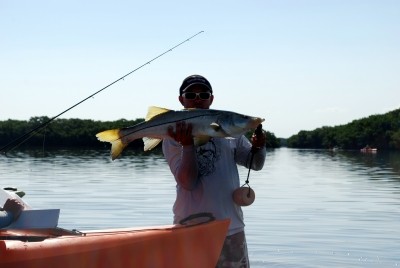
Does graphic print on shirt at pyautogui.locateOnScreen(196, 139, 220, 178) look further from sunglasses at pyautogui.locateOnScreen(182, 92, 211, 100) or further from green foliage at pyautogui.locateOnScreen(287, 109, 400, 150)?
green foliage at pyautogui.locateOnScreen(287, 109, 400, 150)

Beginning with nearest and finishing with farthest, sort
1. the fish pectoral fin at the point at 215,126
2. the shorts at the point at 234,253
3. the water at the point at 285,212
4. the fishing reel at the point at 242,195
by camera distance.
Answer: the fish pectoral fin at the point at 215,126 < the fishing reel at the point at 242,195 < the shorts at the point at 234,253 < the water at the point at 285,212

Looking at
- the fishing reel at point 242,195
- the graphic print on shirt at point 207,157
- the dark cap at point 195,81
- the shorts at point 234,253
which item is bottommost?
the shorts at point 234,253

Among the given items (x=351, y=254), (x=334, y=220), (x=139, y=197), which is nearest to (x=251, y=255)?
(x=351, y=254)

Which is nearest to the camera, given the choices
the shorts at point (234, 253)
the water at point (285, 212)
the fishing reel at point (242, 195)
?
the fishing reel at point (242, 195)

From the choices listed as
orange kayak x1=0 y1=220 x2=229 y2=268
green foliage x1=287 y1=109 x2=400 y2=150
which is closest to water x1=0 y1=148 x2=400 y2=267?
orange kayak x1=0 y1=220 x2=229 y2=268

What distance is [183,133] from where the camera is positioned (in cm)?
462

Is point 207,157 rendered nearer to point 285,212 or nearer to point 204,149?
point 204,149

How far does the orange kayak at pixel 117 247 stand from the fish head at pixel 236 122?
2.16 ft

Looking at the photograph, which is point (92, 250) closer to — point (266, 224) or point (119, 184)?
point (266, 224)

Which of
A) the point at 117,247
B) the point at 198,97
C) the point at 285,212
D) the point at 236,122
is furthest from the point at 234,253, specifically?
the point at 285,212

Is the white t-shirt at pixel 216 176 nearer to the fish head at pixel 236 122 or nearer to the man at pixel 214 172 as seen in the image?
the man at pixel 214 172

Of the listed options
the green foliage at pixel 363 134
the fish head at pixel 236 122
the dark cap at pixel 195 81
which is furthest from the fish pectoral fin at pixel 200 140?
the green foliage at pixel 363 134

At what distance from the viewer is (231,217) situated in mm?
4941

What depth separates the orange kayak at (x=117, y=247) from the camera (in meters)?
4.63
